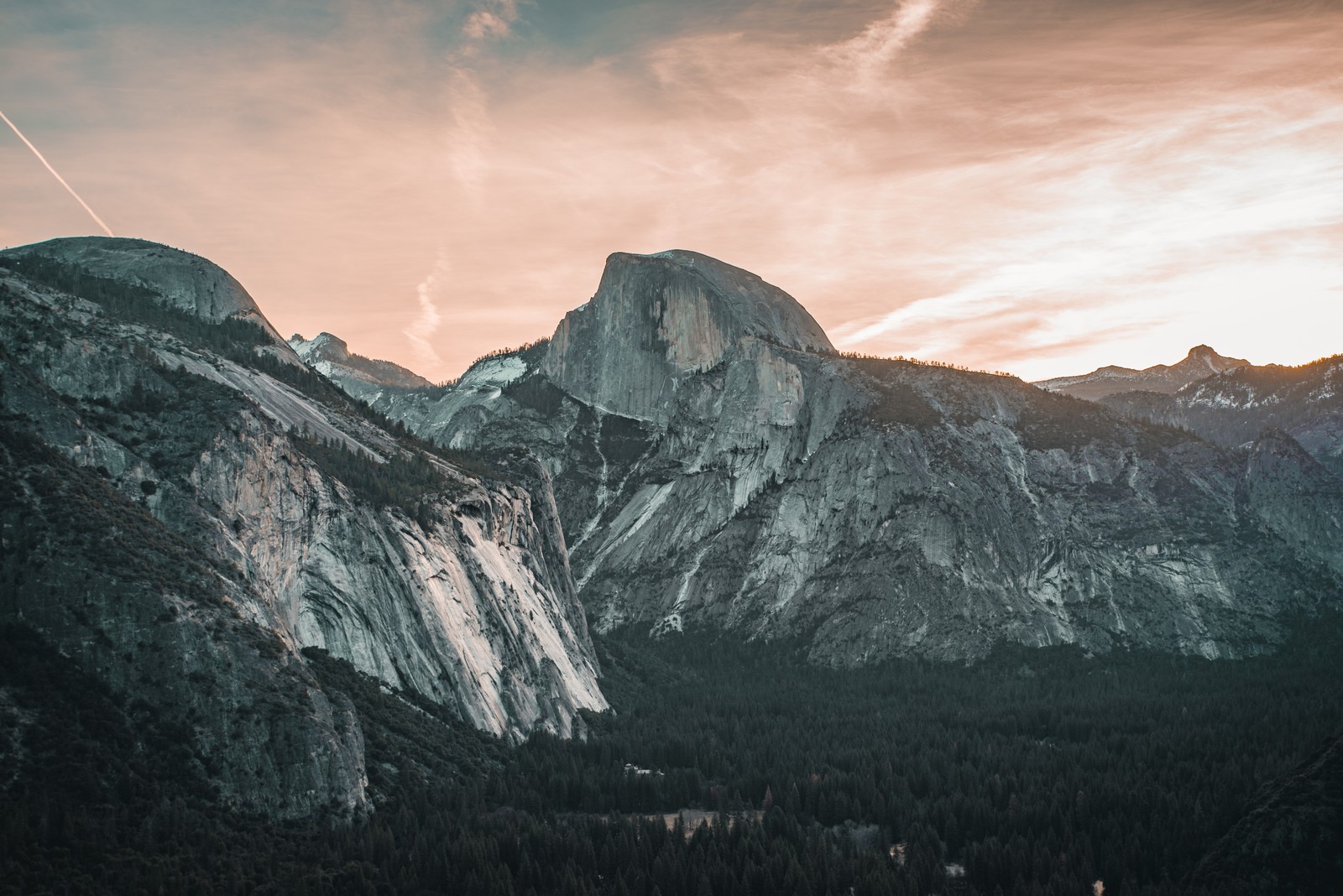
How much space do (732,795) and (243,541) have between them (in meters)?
49.4

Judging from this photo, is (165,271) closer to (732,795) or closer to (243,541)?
(243,541)

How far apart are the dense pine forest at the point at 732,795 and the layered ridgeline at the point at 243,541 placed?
3657mm

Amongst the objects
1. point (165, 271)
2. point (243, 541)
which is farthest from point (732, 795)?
point (165, 271)

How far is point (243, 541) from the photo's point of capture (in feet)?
368

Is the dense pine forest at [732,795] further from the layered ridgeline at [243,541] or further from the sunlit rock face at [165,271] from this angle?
the sunlit rock face at [165,271]

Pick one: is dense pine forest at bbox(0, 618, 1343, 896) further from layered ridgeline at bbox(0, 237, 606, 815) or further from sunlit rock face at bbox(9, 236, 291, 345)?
sunlit rock face at bbox(9, 236, 291, 345)

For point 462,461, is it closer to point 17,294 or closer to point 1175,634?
point 17,294

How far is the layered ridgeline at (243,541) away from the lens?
90188 mm

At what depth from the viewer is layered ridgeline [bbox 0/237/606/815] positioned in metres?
90.2

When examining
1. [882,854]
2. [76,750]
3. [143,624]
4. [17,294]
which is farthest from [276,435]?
[882,854]

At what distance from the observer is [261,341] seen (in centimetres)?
17700

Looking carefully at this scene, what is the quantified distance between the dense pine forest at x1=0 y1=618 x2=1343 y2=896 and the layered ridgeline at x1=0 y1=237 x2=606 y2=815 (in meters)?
3.66

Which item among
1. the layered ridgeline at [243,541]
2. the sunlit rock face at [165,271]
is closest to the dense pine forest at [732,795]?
the layered ridgeline at [243,541]

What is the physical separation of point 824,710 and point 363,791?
71339 mm
